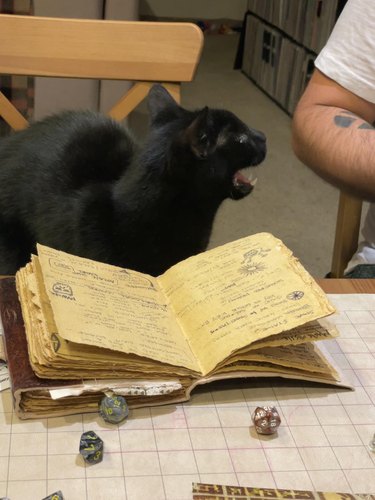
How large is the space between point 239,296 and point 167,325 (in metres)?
0.09

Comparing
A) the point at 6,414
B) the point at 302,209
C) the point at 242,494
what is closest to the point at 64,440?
the point at 6,414

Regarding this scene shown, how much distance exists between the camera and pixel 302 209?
2.58m

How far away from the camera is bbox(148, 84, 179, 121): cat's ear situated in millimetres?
1142

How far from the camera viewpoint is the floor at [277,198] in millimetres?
2355

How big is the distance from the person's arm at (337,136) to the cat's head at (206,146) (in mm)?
87

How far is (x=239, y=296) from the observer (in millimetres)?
767

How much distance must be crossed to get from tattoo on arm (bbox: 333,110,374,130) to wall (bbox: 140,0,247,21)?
3.35 metres

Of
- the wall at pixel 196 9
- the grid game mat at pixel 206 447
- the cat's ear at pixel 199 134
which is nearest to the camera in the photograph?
the grid game mat at pixel 206 447

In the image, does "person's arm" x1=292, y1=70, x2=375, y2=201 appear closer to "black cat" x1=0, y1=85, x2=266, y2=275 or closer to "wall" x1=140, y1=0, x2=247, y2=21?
"black cat" x1=0, y1=85, x2=266, y2=275

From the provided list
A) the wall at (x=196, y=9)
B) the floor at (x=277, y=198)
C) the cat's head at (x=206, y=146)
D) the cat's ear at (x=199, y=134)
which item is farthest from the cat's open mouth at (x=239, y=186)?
the wall at (x=196, y=9)

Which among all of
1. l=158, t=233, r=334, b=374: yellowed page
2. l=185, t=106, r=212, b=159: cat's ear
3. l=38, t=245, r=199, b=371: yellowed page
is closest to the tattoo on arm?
l=185, t=106, r=212, b=159: cat's ear

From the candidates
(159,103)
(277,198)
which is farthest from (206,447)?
(277,198)

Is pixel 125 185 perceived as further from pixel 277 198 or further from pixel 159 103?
pixel 277 198

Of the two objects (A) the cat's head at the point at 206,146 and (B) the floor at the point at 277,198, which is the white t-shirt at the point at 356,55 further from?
(B) the floor at the point at 277,198
